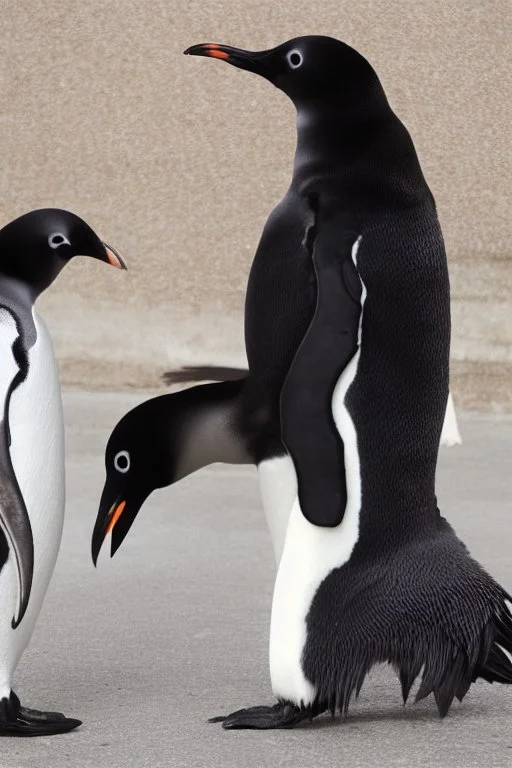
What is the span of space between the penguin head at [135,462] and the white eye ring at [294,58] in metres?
0.59

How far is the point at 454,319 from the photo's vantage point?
723 centimetres

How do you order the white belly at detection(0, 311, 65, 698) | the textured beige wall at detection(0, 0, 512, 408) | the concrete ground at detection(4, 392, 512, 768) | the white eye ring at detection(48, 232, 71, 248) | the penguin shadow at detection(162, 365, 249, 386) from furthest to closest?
the textured beige wall at detection(0, 0, 512, 408), the penguin shadow at detection(162, 365, 249, 386), the white eye ring at detection(48, 232, 71, 248), the white belly at detection(0, 311, 65, 698), the concrete ground at detection(4, 392, 512, 768)

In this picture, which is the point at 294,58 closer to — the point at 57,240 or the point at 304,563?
the point at 57,240

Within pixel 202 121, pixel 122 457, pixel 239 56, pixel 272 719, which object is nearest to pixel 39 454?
pixel 122 457

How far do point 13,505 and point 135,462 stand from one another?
260 mm

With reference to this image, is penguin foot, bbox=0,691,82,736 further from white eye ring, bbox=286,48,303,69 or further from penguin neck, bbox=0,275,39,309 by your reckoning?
white eye ring, bbox=286,48,303,69

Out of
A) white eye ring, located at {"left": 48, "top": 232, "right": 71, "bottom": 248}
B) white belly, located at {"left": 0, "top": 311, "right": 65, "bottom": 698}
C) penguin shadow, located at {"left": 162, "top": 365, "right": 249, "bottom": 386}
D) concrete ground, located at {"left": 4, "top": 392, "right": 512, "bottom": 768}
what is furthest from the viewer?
penguin shadow, located at {"left": 162, "top": 365, "right": 249, "bottom": 386}

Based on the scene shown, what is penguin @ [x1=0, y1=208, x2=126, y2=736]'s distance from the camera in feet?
6.56

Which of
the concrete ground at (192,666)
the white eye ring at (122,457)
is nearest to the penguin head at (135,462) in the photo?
the white eye ring at (122,457)

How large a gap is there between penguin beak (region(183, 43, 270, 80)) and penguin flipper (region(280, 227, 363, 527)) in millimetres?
446

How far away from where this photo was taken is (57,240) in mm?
2135

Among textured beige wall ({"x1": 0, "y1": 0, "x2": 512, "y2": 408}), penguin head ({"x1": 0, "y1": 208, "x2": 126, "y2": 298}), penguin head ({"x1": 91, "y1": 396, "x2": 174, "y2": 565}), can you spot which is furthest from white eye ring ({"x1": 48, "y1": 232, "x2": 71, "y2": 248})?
textured beige wall ({"x1": 0, "y1": 0, "x2": 512, "y2": 408})

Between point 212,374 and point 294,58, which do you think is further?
point 212,374

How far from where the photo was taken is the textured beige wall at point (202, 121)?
24.9ft
